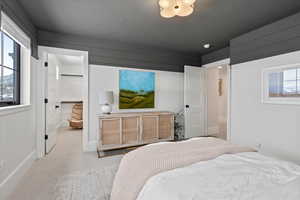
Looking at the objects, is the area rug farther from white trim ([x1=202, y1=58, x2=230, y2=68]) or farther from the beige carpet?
white trim ([x1=202, y1=58, x2=230, y2=68])

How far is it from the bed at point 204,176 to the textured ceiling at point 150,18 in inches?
76.3

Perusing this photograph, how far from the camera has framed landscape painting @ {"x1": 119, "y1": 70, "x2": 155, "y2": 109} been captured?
3650mm

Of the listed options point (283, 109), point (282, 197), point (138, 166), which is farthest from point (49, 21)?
point (283, 109)

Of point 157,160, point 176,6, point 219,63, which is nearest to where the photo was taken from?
point 157,160

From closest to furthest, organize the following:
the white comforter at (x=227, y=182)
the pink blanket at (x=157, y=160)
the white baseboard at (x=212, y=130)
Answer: the white comforter at (x=227, y=182) → the pink blanket at (x=157, y=160) → the white baseboard at (x=212, y=130)

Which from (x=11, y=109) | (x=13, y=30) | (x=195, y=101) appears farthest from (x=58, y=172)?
(x=195, y=101)

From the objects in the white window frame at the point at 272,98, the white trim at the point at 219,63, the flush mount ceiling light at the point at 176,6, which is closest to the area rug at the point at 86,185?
the flush mount ceiling light at the point at 176,6

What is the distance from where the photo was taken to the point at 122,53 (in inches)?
144

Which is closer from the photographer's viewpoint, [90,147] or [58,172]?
[58,172]

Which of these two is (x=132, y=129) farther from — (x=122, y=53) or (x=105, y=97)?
(x=122, y=53)

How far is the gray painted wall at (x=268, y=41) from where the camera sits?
2.36 m

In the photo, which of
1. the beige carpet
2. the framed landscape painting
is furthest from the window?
the framed landscape painting

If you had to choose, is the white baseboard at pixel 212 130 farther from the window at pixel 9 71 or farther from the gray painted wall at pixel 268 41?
the window at pixel 9 71

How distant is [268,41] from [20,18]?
13.0 feet
